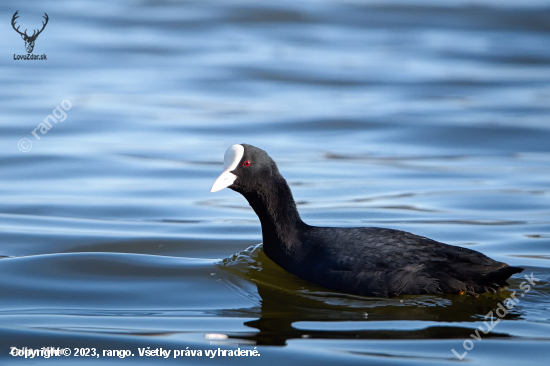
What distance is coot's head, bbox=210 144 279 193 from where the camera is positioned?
553cm

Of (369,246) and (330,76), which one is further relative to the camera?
(330,76)

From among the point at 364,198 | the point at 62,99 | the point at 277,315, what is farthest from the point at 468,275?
the point at 62,99

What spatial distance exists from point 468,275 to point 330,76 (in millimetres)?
12988

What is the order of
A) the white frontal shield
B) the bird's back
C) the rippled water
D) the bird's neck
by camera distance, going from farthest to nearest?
1. the bird's neck
2. the white frontal shield
3. the bird's back
4. the rippled water

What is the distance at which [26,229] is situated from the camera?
741 cm

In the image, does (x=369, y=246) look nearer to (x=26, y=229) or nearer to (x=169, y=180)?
(x=26, y=229)

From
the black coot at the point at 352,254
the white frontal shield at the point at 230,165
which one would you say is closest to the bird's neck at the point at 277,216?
the black coot at the point at 352,254

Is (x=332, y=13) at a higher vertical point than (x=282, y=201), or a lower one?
higher

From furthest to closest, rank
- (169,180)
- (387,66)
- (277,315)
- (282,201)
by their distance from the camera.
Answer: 1. (387,66)
2. (169,180)
3. (282,201)
4. (277,315)

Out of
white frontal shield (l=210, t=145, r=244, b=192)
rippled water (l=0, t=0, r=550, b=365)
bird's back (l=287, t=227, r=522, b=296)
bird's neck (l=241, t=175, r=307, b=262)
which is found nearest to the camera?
rippled water (l=0, t=0, r=550, b=365)

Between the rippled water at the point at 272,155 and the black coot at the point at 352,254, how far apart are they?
14 cm

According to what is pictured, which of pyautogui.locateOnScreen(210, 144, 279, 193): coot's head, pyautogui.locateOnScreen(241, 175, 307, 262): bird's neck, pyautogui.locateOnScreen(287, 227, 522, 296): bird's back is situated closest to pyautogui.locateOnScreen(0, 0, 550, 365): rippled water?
pyautogui.locateOnScreen(287, 227, 522, 296): bird's back

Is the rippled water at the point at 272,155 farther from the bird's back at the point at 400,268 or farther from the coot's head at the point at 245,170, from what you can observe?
the coot's head at the point at 245,170

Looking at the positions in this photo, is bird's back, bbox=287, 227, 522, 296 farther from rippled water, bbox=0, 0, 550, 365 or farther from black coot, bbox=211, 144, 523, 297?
rippled water, bbox=0, 0, 550, 365
